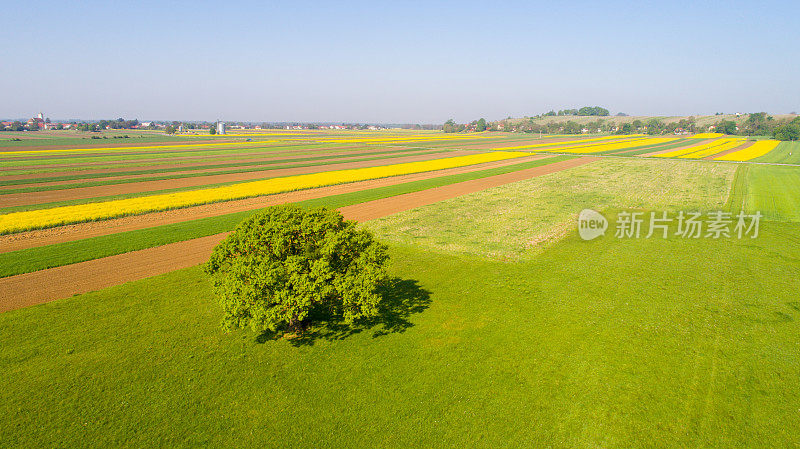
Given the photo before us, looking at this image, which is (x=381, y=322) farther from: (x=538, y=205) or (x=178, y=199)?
(x=178, y=199)

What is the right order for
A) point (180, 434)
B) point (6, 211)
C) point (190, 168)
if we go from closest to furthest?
point (180, 434)
point (6, 211)
point (190, 168)

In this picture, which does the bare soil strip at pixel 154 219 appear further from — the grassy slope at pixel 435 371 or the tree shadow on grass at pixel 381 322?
the tree shadow on grass at pixel 381 322

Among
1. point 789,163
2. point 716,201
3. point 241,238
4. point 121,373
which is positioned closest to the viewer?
point 121,373

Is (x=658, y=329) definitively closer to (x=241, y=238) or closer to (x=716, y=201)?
(x=241, y=238)

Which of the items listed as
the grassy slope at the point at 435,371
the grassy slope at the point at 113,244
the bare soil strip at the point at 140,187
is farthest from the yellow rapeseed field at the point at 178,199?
the grassy slope at the point at 435,371

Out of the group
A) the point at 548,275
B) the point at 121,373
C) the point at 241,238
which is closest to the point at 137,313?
A: the point at 121,373

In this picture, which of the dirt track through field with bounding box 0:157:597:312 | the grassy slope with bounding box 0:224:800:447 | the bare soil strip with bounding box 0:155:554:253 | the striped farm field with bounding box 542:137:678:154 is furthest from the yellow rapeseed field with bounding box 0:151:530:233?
the striped farm field with bounding box 542:137:678:154

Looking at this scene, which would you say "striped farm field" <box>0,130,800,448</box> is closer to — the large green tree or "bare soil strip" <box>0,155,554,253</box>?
"bare soil strip" <box>0,155,554,253</box>
